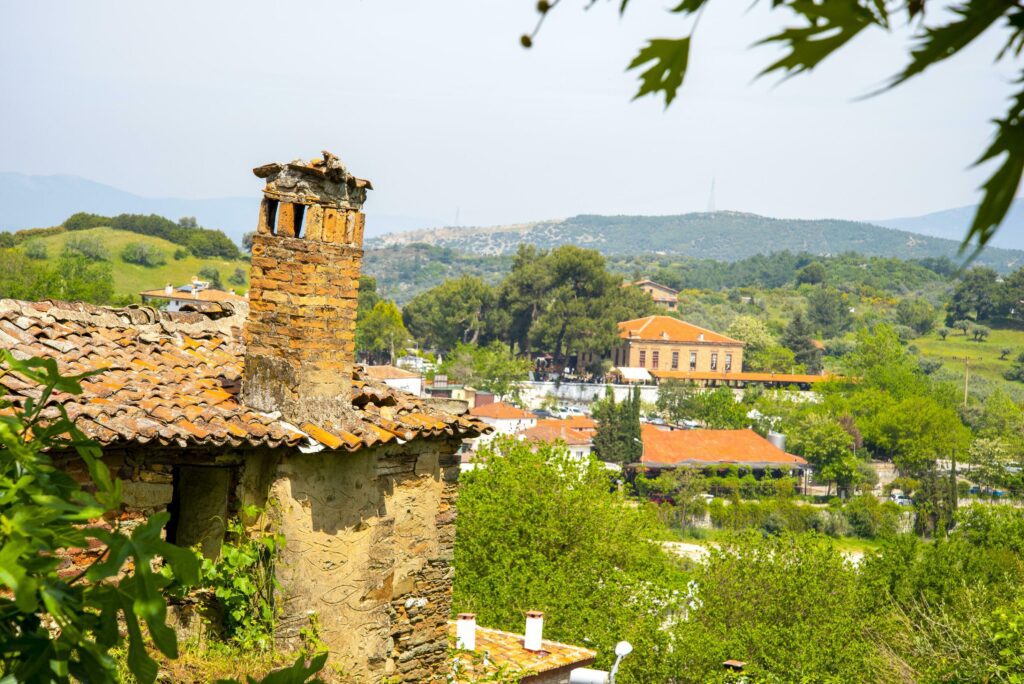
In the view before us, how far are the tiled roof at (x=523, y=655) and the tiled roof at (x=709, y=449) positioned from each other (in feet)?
168

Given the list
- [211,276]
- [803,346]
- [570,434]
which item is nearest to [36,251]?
[211,276]

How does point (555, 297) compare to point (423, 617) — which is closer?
point (423, 617)

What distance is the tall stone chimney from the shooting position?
8227 millimetres

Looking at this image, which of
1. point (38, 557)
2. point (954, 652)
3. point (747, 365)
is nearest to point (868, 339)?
point (747, 365)

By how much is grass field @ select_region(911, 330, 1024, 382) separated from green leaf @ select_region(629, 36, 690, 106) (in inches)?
3985

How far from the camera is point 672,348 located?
342ft

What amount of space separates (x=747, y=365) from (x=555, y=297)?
23.2 m

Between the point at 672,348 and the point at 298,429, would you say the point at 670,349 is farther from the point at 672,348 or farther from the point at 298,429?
the point at 298,429

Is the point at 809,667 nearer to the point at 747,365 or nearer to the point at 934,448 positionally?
the point at 934,448

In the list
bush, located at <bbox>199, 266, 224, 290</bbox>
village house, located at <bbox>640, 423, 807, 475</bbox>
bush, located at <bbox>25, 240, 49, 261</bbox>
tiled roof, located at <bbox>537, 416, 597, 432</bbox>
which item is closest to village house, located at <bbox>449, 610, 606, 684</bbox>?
village house, located at <bbox>640, 423, 807, 475</bbox>

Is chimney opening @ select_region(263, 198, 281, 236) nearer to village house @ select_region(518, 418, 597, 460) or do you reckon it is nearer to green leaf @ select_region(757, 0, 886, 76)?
green leaf @ select_region(757, 0, 886, 76)

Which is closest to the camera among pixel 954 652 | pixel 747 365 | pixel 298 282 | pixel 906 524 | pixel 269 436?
pixel 269 436

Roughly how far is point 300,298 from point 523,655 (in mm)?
6049

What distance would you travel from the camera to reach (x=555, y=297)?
325ft
